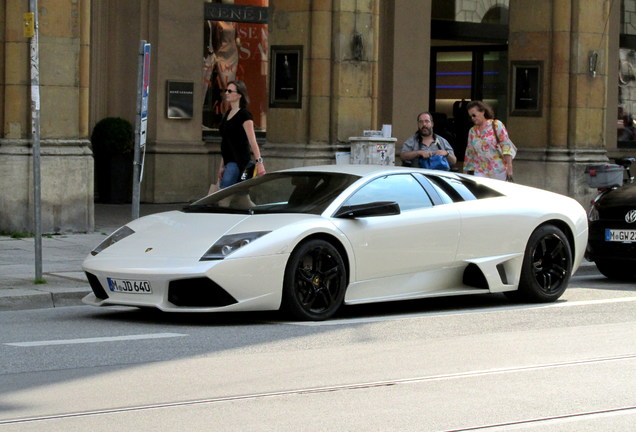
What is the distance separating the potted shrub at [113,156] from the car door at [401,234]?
35.3 ft

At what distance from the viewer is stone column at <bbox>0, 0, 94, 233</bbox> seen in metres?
16.2

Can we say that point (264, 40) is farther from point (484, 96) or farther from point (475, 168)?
point (475, 168)

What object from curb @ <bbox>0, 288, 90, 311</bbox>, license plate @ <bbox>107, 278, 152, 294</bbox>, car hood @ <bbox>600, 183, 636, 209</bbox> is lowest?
curb @ <bbox>0, 288, 90, 311</bbox>

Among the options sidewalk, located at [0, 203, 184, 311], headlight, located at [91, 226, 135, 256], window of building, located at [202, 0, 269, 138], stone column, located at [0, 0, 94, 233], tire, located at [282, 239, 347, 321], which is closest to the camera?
tire, located at [282, 239, 347, 321]

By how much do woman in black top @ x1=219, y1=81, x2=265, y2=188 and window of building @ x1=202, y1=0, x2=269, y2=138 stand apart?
349 inches

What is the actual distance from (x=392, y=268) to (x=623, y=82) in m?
17.6

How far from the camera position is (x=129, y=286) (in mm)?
9859

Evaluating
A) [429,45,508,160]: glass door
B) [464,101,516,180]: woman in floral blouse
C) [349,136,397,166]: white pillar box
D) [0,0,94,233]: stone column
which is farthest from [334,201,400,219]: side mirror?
[429,45,508,160]: glass door

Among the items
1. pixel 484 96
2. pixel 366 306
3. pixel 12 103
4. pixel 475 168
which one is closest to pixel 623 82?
pixel 484 96

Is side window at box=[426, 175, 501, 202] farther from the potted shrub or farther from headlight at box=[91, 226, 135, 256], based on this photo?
the potted shrub

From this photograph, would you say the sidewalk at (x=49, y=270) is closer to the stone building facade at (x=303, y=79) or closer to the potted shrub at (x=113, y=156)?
the stone building facade at (x=303, y=79)

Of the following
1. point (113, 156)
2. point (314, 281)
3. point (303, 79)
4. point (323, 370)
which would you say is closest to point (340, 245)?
point (314, 281)

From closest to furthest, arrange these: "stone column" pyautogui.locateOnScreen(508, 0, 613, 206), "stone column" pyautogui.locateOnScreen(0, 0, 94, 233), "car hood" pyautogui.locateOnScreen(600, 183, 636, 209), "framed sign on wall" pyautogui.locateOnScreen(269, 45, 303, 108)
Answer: "car hood" pyautogui.locateOnScreen(600, 183, 636, 209) → "stone column" pyautogui.locateOnScreen(0, 0, 94, 233) → "framed sign on wall" pyautogui.locateOnScreen(269, 45, 303, 108) → "stone column" pyautogui.locateOnScreen(508, 0, 613, 206)

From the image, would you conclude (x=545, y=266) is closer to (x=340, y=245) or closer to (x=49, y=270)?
(x=340, y=245)
